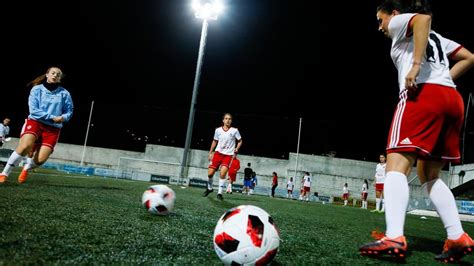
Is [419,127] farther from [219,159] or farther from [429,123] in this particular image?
[219,159]

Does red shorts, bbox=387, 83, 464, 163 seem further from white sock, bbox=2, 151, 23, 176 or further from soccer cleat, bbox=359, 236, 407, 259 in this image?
white sock, bbox=2, 151, 23, 176

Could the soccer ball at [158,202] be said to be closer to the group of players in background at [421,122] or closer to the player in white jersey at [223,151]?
the group of players in background at [421,122]

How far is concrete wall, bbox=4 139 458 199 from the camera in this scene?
1009 inches

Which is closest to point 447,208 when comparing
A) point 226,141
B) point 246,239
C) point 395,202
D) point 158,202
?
point 395,202

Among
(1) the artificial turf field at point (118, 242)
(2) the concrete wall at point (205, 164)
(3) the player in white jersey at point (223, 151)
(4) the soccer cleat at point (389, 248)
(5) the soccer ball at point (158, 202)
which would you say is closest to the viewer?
(1) the artificial turf field at point (118, 242)

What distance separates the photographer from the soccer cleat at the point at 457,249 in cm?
238

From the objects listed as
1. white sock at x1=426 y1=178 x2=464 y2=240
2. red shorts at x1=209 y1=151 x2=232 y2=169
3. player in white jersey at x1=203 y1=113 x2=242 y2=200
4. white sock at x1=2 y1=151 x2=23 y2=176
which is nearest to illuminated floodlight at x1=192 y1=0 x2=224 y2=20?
player in white jersey at x1=203 y1=113 x2=242 y2=200

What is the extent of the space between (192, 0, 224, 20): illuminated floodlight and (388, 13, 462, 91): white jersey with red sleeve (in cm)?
1817

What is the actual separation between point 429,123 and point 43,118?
224 inches

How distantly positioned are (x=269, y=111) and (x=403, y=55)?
101 feet

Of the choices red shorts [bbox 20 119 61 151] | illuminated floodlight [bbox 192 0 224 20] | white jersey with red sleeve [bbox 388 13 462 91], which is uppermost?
illuminated floodlight [bbox 192 0 224 20]

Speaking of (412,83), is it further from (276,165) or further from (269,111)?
(269,111)

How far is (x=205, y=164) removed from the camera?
90.0 feet

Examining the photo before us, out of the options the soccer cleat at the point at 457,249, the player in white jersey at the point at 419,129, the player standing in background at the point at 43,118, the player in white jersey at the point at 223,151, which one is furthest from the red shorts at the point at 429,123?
the player in white jersey at the point at 223,151
